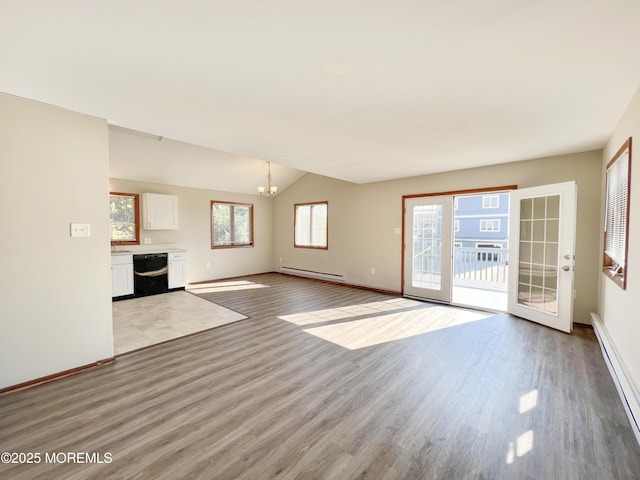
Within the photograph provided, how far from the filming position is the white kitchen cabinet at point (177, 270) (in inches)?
240

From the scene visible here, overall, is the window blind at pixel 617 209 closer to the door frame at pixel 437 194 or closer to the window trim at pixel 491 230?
the door frame at pixel 437 194

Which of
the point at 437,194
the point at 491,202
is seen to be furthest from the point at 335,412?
the point at 491,202

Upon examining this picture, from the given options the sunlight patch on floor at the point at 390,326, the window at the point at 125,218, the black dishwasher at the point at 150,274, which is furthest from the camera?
the window at the point at 125,218

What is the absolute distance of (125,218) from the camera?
588cm

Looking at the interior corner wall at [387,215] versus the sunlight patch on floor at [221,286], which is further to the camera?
the sunlight patch on floor at [221,286]

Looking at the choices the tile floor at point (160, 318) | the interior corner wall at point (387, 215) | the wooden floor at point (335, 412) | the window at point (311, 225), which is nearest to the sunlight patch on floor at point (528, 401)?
the wooden floor at point (335, 412)

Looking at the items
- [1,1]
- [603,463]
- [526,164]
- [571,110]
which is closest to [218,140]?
[1,1]

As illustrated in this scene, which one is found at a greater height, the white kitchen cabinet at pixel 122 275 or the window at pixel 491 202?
the window at pixel 491 202

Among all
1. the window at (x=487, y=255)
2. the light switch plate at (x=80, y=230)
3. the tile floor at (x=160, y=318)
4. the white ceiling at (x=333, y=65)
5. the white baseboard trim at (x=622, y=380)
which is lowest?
the tile floor at (x=160, y=318)

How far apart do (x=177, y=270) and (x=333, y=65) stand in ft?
18.9

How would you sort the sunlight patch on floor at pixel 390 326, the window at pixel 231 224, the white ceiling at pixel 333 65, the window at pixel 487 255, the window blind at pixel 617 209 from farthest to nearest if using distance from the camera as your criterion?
1. the window at pixel 231 224
2. the window at pixel 487 255
3. the sunlight patch on floor at pixel 390 326
4. the window blind at pixel 617 209
5. the white ceiling at pixel 333 65

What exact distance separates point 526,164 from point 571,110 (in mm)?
1998

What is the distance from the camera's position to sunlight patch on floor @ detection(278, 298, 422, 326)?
4.25 meters

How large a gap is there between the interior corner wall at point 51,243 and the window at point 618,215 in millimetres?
4971
